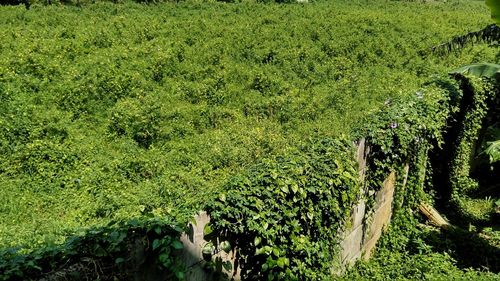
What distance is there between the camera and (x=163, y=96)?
11.2m

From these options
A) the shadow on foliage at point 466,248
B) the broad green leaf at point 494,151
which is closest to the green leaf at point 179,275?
the shadow on foliage at point 466,248

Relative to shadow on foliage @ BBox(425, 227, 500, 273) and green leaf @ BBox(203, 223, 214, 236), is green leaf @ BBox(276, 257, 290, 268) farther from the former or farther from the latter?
shadow on foliage @ BBox(425, 227, 500, 273)

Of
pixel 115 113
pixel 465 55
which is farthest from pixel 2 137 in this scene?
pixel 465 55

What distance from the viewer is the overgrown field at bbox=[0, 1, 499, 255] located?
7.28 meters

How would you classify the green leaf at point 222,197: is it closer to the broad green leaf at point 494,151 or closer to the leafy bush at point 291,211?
the leafy bush at point 291,211

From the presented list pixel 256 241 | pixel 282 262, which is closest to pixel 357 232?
pixel 282 262

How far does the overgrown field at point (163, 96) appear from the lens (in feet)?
23.9

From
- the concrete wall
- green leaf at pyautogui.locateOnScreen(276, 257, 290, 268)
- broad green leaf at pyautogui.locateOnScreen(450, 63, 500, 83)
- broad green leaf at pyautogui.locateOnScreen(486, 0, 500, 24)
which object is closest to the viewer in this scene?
the concrete wall

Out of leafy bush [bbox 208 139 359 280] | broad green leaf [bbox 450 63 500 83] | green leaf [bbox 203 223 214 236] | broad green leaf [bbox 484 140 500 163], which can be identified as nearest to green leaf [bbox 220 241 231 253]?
leafy bush [bbox 208 139 359 280]

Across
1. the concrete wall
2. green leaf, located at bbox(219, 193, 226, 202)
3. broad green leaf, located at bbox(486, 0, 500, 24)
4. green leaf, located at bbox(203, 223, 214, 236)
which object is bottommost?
the concrete wall

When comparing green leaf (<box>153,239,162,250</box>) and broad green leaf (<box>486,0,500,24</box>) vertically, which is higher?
broad green leaf (<box>486,0,500,24</box>)

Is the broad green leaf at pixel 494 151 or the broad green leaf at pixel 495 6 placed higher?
the broad green leaf at pixel 495 6

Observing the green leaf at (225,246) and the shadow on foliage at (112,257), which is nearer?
the shadow on foliage at (112,257)

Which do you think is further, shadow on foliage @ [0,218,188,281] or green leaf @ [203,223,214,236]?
green leaf @ [203,223,214,236]
